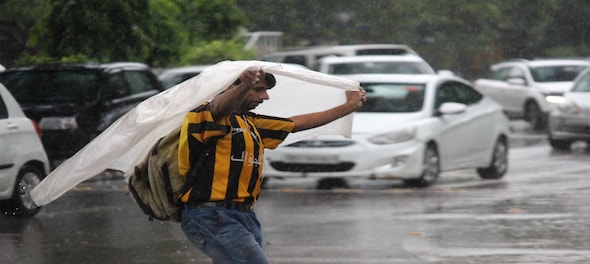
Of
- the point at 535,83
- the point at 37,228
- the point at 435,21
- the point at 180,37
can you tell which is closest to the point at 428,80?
the point at 37,228

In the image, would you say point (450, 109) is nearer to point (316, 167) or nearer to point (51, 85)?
point (316, 167)

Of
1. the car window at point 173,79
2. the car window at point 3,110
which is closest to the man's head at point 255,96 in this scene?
the car window at point 3,110

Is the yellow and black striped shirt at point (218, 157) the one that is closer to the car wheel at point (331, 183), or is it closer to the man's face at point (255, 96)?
the man's face at point (255, 96)

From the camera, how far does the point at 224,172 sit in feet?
19.3

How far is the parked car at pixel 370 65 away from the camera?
20609 millimetres

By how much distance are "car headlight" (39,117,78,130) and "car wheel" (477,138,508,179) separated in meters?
5.57

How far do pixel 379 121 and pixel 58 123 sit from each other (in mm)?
4739

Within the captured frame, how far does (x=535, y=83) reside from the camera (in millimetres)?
29953

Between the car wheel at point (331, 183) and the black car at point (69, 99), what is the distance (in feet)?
11.4

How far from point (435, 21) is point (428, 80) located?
30.7 m

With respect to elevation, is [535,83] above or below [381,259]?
below

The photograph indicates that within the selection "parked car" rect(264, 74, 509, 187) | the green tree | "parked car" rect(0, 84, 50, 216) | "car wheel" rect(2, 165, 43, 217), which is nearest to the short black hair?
"parked car" rect(0, 84, 50, 216)

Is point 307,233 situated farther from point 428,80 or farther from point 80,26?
point 80,26

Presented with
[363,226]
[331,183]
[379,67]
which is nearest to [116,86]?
[331,183]
